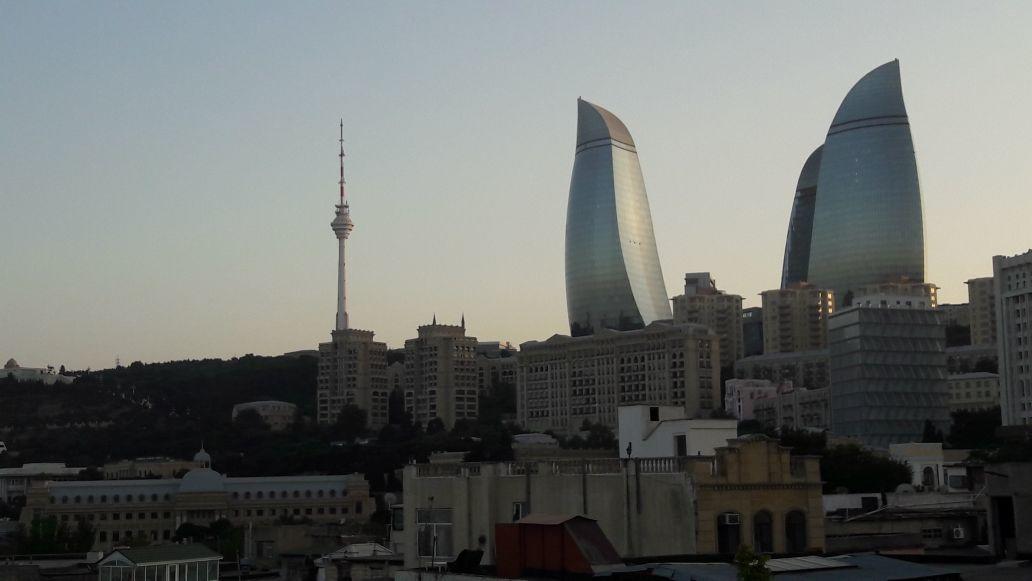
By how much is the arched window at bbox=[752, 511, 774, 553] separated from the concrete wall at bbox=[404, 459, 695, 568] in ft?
5.68

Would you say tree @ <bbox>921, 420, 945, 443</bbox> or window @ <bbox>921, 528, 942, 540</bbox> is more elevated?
tree @ <bbox>921, 420, 945, 443</bbox>

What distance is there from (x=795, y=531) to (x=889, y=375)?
14351 centimetres

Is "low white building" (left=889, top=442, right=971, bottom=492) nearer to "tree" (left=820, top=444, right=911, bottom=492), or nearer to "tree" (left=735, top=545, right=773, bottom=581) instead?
"tree" (left=820, top=444, right=911, bottom=492)

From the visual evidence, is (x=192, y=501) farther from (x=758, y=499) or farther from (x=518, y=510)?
(x=758, y=499)

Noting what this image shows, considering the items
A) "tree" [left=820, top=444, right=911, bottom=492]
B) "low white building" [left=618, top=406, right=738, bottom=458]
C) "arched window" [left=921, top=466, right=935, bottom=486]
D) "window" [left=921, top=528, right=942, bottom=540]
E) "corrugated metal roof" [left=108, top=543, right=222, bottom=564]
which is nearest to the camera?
"low white building" [left=618, top=406, right=738, bottom=458]

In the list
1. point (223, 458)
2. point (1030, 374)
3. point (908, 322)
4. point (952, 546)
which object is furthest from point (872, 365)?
point (952, 546)


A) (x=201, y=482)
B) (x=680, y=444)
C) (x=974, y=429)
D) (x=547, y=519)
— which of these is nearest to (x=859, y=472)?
(x=680, y=444)

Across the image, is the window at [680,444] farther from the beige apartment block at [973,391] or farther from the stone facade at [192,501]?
the beige apartment block at [973,391]

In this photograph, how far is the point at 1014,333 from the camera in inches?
6206

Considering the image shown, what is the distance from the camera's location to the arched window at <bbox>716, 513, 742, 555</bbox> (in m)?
32.9

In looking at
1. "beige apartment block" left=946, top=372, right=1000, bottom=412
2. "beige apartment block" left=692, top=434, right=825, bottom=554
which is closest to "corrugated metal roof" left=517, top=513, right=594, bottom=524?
"beige apartment block" left=692, top=434, right=825, bottom=554

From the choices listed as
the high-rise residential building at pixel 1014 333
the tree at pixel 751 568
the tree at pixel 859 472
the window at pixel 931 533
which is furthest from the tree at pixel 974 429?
the tree at pixel 751 568

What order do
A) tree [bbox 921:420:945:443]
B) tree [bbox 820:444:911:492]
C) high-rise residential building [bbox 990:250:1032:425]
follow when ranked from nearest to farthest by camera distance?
tree [bbox 820:444:911:492] → high-rise residential building [bbox 990:250:1032:425] → tree [bbox 921:420:945:443]

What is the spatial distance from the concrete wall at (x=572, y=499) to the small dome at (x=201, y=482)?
125563 millimetres
